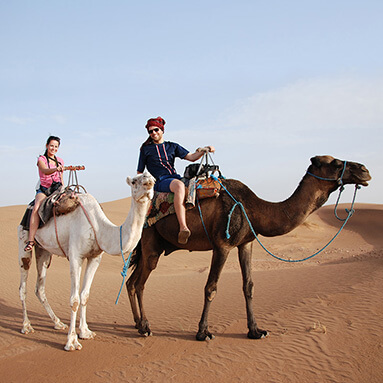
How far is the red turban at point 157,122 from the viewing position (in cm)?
605

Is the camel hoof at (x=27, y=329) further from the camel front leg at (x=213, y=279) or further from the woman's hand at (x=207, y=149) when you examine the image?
the woman's hand at (x=207, y=149)

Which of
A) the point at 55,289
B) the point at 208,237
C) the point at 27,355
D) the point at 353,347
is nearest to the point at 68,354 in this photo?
the point at 27,355

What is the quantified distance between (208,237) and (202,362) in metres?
1.85

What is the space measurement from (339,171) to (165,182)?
2.73 m

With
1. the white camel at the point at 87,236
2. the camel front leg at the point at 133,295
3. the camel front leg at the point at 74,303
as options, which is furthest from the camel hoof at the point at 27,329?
the camel front leg at the point at 133,295

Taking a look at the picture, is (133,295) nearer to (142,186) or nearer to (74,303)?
(74,303)

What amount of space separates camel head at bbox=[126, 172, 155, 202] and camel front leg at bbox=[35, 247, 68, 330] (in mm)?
3160

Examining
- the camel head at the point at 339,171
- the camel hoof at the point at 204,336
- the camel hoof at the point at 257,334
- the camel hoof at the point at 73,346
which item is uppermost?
the camel head at the point at 339,171

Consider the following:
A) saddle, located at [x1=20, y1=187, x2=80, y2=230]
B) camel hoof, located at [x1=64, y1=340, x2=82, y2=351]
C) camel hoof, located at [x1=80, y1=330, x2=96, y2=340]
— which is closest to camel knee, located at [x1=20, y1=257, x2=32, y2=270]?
saddle, located at [x1=20, y1=187, x2=80, y2=230]

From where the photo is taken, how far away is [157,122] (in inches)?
240

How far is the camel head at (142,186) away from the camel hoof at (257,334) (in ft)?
9.35

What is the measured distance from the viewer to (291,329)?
6250 mm

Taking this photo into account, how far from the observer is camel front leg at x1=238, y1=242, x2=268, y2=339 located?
583 cm

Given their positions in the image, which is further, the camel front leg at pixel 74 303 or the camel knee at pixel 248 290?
the camel knee at pixel 248 290
